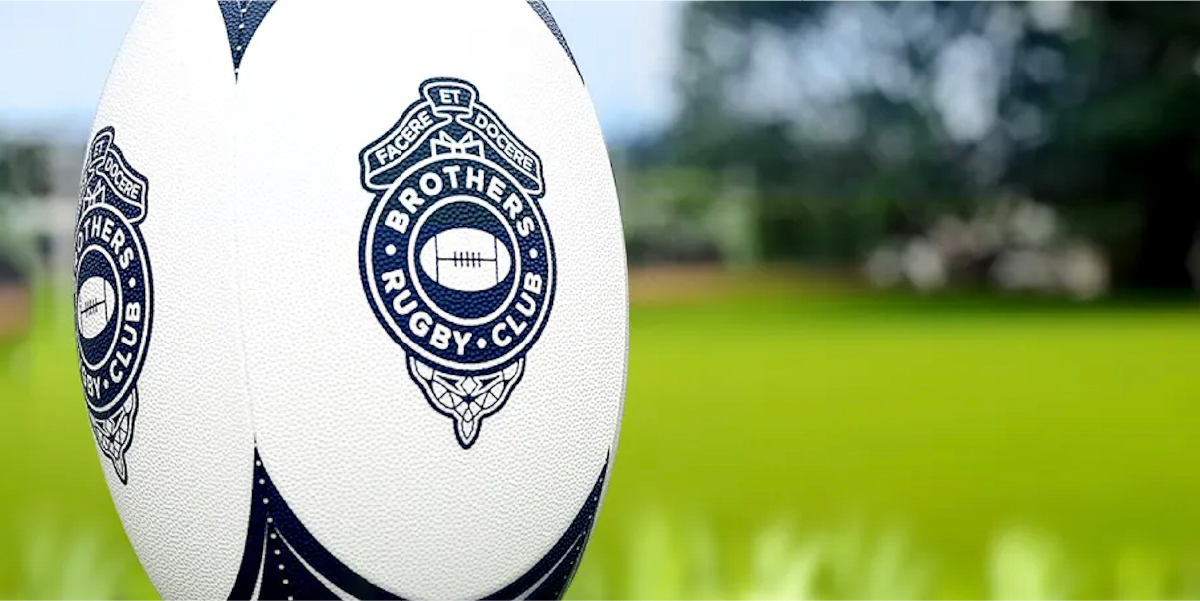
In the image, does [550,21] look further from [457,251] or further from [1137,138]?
[1137,138]

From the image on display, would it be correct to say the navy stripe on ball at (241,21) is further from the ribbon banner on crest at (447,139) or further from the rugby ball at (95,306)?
the rugby ball at (95,306)

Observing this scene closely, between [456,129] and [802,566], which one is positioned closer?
[456,129]

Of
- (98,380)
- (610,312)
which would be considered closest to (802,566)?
(610,312)

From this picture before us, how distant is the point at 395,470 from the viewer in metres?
Result: 2.94

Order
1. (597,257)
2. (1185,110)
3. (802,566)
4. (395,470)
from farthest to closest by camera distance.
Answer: (1185,110), (802,566), (597,257), (395,470)

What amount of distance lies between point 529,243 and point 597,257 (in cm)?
22

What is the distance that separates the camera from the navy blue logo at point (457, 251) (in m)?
2.91

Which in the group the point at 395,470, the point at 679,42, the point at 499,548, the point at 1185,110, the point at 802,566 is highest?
the point at 679,42

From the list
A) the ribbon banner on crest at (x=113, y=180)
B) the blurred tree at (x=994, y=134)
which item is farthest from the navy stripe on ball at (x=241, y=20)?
the blurred tree at (x=994, y=134)

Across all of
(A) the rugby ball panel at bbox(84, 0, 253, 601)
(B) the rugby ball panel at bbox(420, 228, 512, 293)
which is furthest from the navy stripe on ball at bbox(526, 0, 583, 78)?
(A) the rugby ball panel at bbox(84, 0, 253, 601)

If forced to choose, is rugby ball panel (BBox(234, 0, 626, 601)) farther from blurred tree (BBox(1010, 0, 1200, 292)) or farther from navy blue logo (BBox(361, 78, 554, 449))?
blurred tree (BBox(1010, 0, 1200, 292))

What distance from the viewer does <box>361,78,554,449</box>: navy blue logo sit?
9.53 ft

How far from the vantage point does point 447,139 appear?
2.99 metres

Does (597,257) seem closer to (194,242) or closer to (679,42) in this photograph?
(194,242)
